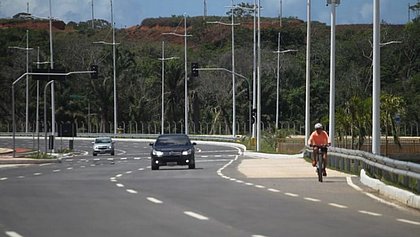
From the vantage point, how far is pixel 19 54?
4877 inches

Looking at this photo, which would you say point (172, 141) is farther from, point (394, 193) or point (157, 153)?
point (394, 193)

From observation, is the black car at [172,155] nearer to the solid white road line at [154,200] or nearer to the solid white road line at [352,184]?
the solid white road line at [352,184]

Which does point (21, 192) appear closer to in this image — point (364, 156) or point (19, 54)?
point (364, 156)

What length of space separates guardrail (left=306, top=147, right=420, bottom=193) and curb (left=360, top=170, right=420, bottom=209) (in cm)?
35

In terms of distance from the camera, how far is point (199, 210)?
737 inches

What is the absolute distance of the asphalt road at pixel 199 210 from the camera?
15.2 metres

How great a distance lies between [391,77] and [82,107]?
42.0 m

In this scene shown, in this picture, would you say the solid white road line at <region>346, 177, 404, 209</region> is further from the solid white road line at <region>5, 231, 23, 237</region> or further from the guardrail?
the solid white road line at <region>5, 231, 23, 237</region>

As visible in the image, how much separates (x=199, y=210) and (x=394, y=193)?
521 centimetres

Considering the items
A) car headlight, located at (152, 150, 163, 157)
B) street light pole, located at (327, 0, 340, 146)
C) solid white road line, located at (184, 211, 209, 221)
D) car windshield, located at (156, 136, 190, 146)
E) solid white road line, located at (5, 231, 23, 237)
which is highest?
street light pole, located at (327, 0, 340, 146)

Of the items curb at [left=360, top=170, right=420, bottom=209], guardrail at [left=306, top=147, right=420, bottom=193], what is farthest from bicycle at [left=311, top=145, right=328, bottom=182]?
curb at [left=360, top=170, right=420, bottom=209]

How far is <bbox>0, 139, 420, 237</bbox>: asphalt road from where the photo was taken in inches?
599

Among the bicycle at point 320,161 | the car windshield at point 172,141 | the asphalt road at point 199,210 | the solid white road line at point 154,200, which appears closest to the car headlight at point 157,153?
the car windshield at point 172,141

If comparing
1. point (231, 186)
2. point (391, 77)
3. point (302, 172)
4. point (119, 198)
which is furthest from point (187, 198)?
point (391, 77)
